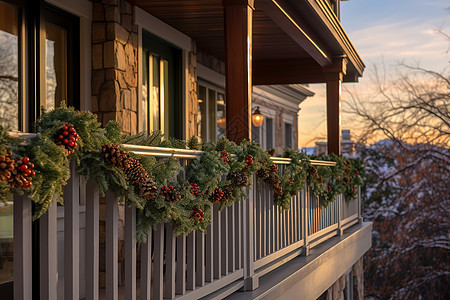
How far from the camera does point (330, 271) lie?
24.5 ft

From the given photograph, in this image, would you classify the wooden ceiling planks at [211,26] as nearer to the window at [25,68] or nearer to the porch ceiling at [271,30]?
the porch ceiling at [271,30]

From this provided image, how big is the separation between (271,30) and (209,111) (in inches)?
89.2

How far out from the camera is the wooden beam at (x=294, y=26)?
6.20 meters

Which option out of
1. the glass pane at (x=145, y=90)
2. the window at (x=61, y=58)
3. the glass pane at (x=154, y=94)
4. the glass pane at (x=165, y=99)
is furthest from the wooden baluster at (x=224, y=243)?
the glass pane at (x=165, y=99)

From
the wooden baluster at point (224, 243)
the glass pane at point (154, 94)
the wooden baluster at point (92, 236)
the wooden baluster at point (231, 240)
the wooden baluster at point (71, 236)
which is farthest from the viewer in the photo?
the glass pane at point (154, 94)

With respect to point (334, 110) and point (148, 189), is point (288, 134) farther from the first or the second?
point (148, 189)

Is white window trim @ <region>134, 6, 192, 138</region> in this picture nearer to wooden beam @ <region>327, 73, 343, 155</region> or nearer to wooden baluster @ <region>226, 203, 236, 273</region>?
wooden baluster @ <region>226, 203, 236, 273</region>

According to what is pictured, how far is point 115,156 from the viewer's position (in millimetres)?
2762

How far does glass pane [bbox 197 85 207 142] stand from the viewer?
9445 mm

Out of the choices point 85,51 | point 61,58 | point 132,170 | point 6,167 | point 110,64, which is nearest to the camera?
point 6,167

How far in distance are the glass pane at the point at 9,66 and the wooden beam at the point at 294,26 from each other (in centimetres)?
229

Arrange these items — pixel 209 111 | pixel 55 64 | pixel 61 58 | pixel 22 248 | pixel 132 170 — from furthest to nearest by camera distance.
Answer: pixel 209 111 < pixel 61 58 < pixel 55 64 < pixel 132 170 < pixel 22 248

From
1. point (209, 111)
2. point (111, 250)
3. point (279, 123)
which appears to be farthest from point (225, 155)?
point (279, 123)

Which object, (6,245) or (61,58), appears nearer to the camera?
(6,245)
